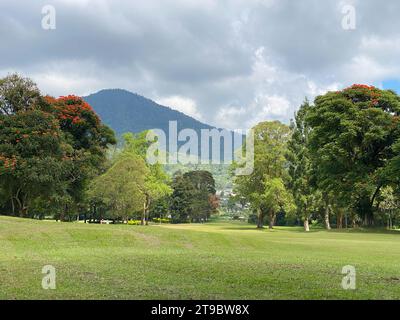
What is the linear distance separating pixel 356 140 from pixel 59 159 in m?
35.6

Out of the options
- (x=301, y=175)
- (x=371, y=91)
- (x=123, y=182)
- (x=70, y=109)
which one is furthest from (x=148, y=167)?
(x=371, y=91)

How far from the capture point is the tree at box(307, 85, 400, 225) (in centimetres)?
5516

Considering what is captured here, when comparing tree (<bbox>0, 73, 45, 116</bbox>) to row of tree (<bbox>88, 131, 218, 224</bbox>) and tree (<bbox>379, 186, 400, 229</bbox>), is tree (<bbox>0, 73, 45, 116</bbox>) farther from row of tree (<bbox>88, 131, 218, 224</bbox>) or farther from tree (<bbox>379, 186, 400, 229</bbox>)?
tree (<bbox>379, 186, 400, 229</bbox>)

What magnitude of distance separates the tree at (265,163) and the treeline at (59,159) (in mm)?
13431

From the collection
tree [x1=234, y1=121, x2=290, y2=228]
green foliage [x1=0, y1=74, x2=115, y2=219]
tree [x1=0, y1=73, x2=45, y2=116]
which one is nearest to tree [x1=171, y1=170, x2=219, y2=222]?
tree [x1=234, y1=121, x2=290, y2=228]

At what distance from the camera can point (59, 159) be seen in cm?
4716

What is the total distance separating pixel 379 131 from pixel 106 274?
46.6 meters

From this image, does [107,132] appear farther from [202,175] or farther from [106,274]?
[202,175]

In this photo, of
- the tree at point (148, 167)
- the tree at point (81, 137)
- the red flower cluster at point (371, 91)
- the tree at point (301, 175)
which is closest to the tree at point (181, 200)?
the tree at point (148, 167)

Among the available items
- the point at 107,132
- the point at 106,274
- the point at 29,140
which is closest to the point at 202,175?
the point at 107,132

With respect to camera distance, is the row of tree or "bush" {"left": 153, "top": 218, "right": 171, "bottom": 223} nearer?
the row of tree

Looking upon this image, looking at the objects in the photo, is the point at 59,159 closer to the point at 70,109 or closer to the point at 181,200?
the point at 70,109

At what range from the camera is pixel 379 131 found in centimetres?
5434

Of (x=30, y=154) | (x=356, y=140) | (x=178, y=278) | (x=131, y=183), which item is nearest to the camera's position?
(x=178, y=278)
